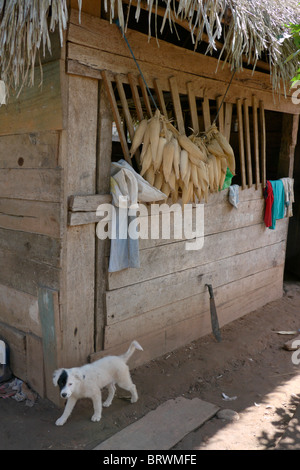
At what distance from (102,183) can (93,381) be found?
4.70 ft

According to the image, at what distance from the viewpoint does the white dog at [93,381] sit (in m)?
2.58

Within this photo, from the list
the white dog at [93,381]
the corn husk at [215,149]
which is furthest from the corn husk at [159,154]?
the white dog at [93,381]

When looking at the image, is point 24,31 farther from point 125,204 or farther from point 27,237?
point 27,237

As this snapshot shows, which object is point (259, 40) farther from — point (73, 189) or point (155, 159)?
point (73, 189)

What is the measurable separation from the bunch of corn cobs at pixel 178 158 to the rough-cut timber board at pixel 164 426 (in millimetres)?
1672

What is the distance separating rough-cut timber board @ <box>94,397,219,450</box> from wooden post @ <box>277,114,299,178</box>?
337 cm

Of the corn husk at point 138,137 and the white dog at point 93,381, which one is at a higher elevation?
the corn husk at point 138,137

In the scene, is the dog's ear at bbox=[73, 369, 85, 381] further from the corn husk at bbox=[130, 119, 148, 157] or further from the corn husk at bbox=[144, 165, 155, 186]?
the corn husk at bbox=[130, 119, 148, 157]

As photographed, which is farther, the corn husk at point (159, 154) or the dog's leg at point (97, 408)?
the corn husk at point (159, 154)

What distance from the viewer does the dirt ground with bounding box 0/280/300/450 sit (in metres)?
2.64

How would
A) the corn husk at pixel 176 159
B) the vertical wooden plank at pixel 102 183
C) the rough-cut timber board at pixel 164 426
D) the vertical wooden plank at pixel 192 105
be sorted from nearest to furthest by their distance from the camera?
the rough-cut timber board at pixel 164 426 → the vertical wooden plank at pixel 102 183 → the corn husk at pixel 176 159 → the vertical wooden plank at pixel 192 105

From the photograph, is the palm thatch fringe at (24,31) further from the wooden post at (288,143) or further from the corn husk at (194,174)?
the wooden post at (288,143)

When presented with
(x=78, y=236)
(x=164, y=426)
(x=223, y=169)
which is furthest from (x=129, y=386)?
(x=223, y=169)

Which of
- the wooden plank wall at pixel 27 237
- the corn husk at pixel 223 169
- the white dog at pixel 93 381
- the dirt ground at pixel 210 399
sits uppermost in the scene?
the corn husk at pixel 223 169
